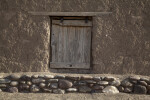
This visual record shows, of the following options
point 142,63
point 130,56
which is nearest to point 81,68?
point 130,56

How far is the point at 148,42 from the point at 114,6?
1276 millimetres

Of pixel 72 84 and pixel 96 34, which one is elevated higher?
pixel 96 34

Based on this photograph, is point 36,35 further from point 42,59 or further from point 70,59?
point 70,59

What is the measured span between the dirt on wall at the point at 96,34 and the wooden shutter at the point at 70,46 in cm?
27

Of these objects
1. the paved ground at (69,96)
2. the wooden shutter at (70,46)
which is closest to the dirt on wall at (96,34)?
the wooden shutter at (70,46)

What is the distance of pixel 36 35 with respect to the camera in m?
4.14

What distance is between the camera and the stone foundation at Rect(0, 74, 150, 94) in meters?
3.89

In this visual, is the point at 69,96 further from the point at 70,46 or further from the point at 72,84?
the point at 70,46

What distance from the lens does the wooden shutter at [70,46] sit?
4312mm

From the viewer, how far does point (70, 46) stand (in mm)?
4352

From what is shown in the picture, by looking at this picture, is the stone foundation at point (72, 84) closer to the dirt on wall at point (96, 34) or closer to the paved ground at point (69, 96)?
the paved ground at point (69, 96)

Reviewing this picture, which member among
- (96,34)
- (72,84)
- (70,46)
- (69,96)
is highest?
(96,34)

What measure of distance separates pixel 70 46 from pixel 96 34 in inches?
30.5

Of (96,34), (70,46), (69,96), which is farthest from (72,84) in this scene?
(96,34)
